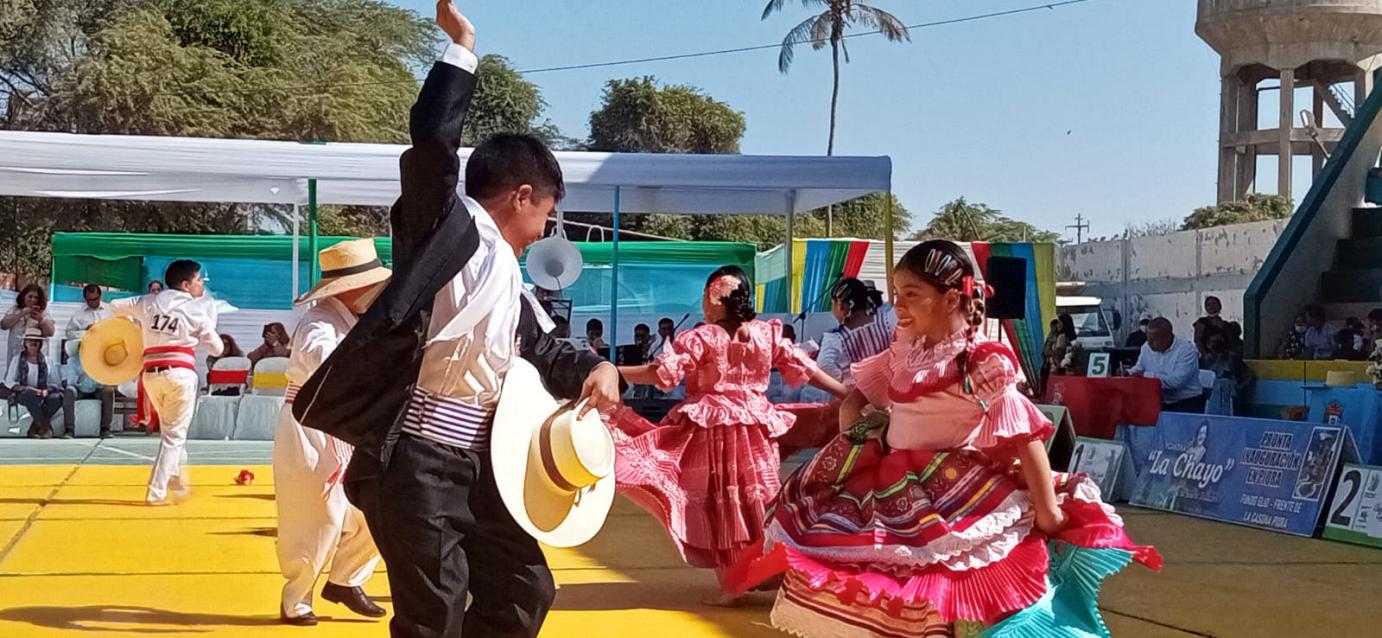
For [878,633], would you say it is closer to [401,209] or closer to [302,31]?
[401,209]

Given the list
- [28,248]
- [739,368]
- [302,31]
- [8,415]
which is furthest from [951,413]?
[302,31]

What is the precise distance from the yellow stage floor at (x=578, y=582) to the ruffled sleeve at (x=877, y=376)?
2186mm

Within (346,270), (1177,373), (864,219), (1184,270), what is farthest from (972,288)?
(864,219)

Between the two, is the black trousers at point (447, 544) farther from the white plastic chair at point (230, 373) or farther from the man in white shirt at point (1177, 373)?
the white plastic chair at point (230, 373)

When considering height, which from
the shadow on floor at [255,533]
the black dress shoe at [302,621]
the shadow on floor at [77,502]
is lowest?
the shadow on floor at [77,502]

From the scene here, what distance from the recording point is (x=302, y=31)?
44.4 m

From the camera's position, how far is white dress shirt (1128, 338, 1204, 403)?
44.7 ft

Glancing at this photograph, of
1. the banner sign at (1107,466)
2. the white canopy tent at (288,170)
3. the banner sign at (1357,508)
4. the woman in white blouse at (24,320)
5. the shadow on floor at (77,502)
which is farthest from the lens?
the woman in white blouse at (24,320)

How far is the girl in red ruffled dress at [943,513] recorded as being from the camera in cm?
451

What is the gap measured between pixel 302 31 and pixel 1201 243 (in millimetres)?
25914

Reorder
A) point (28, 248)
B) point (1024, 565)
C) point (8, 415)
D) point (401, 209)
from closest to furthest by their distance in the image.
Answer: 1. point (401, 209)
2. point (1024, 565)
3. point (8, 415)
4. point (28, 248)

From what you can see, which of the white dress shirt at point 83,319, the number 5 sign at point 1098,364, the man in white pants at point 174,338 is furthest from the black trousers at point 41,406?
the number 5 sign at point 1098,364

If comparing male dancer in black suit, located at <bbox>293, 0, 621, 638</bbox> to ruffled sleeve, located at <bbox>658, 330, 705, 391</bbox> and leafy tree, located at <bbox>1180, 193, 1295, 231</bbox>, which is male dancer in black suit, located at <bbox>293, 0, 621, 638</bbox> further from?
leafy tree, located at <bbox>1180, 193, 1295, 231</bbox>

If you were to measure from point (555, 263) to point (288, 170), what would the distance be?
3.22 metres
